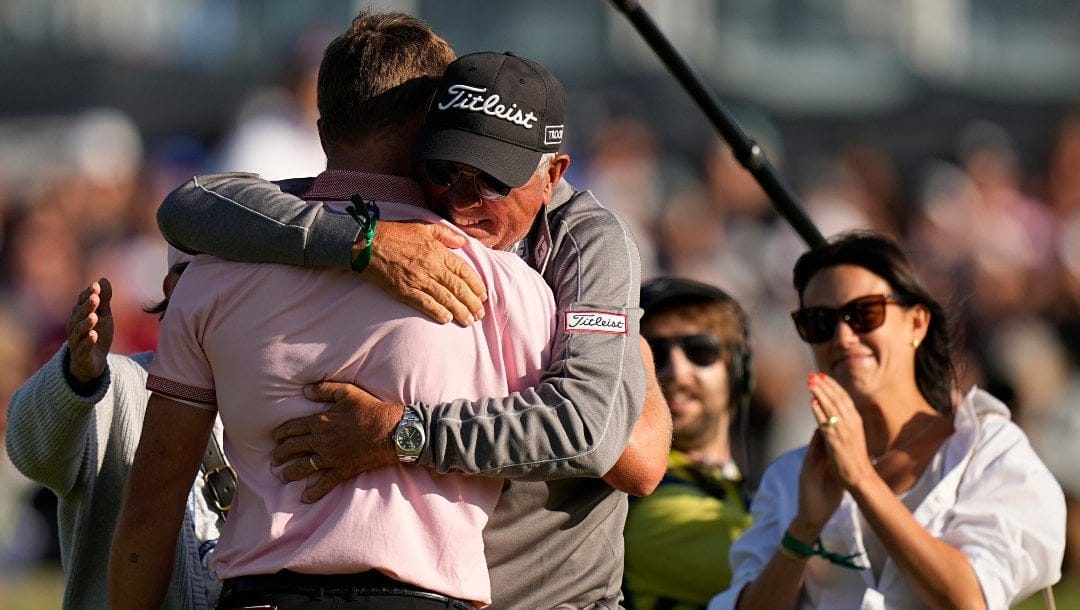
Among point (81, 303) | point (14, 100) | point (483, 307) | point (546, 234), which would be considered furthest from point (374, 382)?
point (14, 100)

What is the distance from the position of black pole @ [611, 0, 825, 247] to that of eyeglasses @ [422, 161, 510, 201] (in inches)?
39.3

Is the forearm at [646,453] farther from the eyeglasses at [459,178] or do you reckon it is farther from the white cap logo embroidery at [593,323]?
the eyeglasses at [459,178]

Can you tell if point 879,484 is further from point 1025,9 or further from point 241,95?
point 1025,9

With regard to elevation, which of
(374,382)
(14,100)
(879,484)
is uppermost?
(374,382)

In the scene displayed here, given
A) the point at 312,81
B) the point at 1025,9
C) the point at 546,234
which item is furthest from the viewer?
A: the point at 1025,9

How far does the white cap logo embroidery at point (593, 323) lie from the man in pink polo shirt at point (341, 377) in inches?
2.3

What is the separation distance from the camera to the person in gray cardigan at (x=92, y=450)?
3.38 m

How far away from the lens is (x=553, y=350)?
302cm

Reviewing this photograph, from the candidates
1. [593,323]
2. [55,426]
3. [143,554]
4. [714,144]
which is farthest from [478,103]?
[714,144]

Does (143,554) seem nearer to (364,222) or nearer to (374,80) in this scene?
(364,222)

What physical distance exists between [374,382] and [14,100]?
1066 cm

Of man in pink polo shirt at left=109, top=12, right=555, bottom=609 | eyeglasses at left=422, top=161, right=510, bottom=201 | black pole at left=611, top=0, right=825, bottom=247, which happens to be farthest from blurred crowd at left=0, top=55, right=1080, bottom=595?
eyeglasses at left=422, top=161, right=510, bottom=201

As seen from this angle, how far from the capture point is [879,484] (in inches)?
158

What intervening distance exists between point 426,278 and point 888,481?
1905mm
